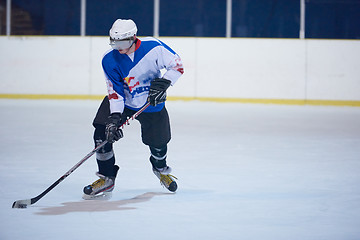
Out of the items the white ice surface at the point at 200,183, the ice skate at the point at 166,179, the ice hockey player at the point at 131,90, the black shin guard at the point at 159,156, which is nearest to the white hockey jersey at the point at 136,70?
the ice hockey player at the point at 131,90

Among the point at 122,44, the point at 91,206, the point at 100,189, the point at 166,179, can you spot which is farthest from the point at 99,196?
the point at 122,44

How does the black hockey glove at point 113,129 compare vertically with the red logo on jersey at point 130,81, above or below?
below

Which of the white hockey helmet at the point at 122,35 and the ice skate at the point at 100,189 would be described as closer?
the white hockey helmet at the point at 122,35

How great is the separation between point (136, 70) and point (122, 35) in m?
0.21

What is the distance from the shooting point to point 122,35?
9.68 feet

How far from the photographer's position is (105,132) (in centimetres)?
302

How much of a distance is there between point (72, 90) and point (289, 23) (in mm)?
3533

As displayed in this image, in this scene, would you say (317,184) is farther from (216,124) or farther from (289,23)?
(289,23)

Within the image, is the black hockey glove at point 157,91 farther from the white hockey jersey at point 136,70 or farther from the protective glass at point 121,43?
the protective glass at point 121,43

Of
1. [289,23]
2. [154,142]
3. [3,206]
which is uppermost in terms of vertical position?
[289,23]

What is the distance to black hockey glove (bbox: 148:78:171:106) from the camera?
3.03 metres

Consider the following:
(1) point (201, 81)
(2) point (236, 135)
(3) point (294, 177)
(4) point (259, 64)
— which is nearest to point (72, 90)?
(1) point (201, 81)

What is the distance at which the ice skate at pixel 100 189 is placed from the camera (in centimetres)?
307

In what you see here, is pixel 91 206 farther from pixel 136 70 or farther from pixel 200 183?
pixel 200 183
